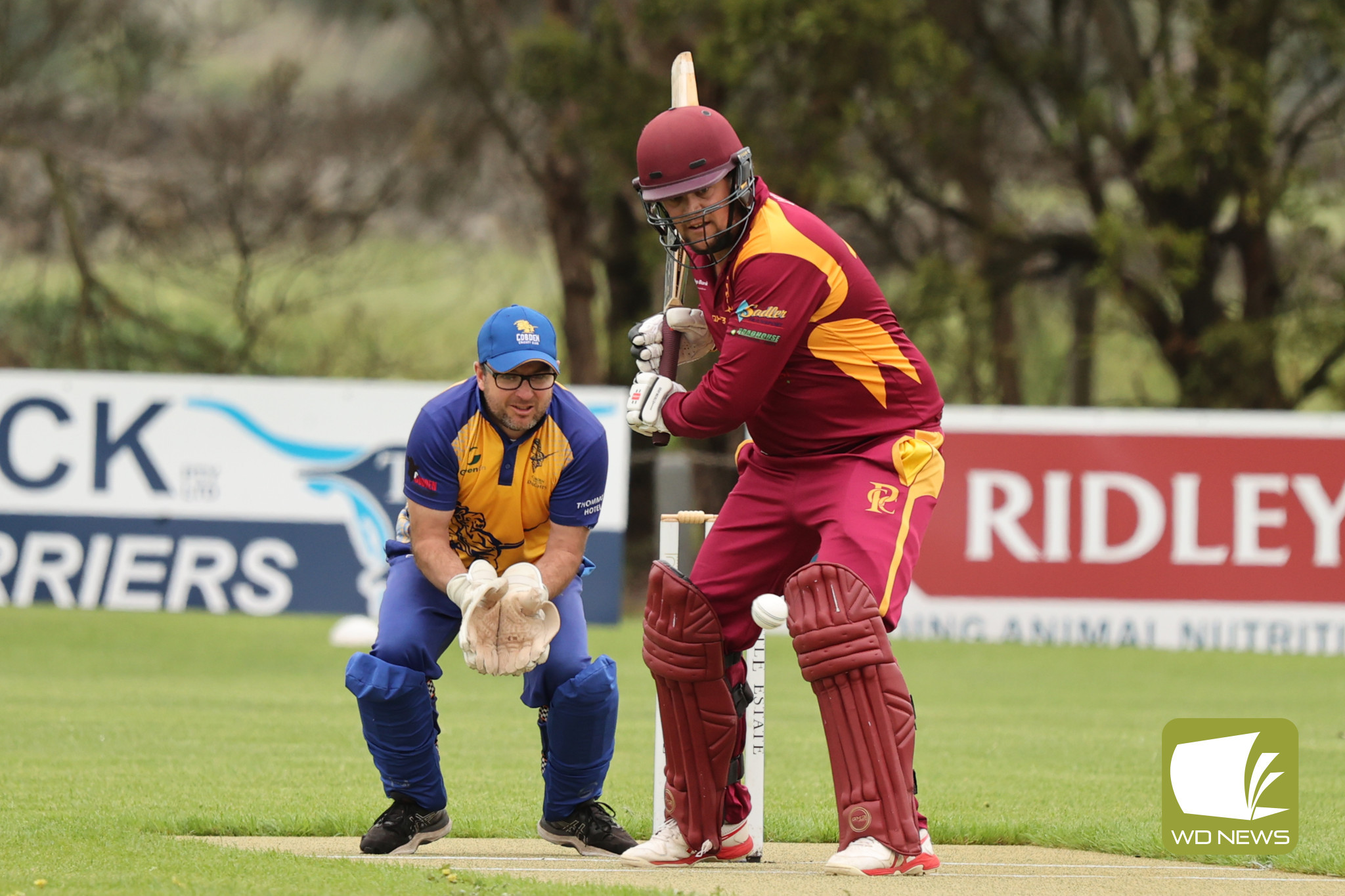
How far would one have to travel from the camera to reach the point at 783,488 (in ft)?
16.9

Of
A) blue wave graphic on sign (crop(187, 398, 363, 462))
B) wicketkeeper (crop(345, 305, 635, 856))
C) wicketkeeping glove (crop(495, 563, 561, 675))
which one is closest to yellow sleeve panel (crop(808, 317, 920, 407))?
wicketkeeper (crop(345, 305, 635, 856))

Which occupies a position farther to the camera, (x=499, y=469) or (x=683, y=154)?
(x=499, y=469)

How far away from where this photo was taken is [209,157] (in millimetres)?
26000

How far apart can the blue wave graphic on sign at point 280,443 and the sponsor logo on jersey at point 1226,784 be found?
9.16 m

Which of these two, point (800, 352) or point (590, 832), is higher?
point (800, 352)

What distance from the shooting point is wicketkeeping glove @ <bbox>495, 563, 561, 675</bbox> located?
508 cm

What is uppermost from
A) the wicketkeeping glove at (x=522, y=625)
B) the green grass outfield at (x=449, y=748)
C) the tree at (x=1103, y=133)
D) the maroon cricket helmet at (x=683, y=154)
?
the tree at (x=1103, y=133)

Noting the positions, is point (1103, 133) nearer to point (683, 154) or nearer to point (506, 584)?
point (683, 154)

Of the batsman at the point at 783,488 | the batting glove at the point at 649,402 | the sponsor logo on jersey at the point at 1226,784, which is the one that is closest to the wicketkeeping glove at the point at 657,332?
the batsman at the point at 783,488

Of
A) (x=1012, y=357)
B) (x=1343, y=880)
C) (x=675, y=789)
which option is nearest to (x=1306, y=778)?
(x=1343, y=880)

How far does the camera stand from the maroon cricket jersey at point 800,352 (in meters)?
4.79

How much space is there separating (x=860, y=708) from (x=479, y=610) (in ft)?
3.82

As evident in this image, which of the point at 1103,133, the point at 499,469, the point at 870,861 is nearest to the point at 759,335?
the point at 499,469

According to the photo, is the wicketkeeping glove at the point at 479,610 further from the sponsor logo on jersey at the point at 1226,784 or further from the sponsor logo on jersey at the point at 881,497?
the sponsor logo on jersey at the point at 1226,784
